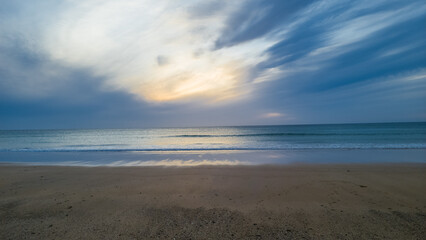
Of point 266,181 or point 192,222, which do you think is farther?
point 266,181

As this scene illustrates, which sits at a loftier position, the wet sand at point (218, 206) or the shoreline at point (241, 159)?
the wet sand at point (218, 206)

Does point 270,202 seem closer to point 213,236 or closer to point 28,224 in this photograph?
point 213,236

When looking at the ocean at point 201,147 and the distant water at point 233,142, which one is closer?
the ocean at point 201,147

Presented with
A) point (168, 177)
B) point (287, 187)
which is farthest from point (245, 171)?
point (168, 177)

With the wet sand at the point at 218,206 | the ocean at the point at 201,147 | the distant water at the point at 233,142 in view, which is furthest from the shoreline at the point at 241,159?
the distant water at the point at 233,142

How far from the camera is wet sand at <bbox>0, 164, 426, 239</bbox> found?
148 inches

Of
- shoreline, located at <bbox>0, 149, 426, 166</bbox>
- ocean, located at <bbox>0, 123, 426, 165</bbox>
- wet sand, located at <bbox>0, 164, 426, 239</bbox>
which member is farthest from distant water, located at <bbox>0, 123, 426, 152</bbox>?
wet sand, located at <bbox>0, 164, 426, 239</bbox>

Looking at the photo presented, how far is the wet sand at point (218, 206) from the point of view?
3.77m

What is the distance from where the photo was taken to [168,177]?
8.28 m

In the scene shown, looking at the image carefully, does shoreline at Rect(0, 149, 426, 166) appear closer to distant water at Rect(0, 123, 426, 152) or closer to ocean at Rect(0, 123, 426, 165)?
ocean at Rect(0, 123, 426, 165)

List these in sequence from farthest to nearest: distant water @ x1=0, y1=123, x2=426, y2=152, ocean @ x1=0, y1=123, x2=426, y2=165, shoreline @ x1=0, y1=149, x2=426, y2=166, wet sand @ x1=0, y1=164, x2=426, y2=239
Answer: distant water @ x1=0, y1=123, x2=426, y2=152 < ocean @ x1=0, y1=123, x2=426, y2=165 < shoreline @ x1=0, y1=149, x2=426, y2=166 < wet sand @ x1=0, y1=164, x2=426, y2=239

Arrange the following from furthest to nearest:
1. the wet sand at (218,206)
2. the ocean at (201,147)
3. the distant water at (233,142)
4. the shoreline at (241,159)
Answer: the distant water at (233,142) < the ocean at (201,147) < the shoreline at (241,159) < the wet sand at (218,206)

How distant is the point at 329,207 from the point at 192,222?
12.1 ft

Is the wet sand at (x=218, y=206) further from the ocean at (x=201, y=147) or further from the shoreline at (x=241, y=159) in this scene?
the ocean at (x=201, y=147)
